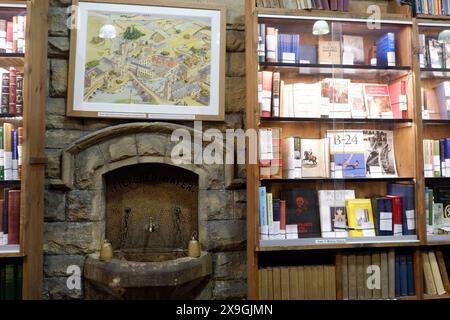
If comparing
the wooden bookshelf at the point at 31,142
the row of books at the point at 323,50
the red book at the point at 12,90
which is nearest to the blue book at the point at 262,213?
the row of books at the point at 323,50

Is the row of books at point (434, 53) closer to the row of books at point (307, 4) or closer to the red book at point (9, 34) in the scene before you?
the row of books at point (307, 4)

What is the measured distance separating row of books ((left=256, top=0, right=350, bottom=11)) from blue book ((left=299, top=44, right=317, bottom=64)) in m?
0.27

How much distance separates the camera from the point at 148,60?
2.56 m

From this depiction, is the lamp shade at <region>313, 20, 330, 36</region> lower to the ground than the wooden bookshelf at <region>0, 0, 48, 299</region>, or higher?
higher

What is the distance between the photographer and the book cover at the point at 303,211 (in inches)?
93.5

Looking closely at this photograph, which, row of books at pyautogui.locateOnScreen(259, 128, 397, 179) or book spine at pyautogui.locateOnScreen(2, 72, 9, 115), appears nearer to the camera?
book spine at pyautogui.locateOnScreen(2, 72, 9, 115)

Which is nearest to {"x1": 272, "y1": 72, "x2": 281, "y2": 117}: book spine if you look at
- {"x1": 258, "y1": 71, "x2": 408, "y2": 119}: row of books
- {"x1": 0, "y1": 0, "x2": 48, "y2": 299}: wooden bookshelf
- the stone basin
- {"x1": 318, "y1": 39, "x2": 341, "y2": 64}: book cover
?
{"x1": 258, "y1": 71, "x2": 408, "y2": 119}: row of books

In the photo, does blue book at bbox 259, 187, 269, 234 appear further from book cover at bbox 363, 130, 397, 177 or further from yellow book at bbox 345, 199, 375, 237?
book cover at bbox 363, 130, 397, 177

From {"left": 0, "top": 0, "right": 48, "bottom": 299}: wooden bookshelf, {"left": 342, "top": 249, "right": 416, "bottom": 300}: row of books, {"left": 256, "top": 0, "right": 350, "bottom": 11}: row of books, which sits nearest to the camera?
{"left": 0, "top": 0, "right": 48, "bottom": 299}: wooden bookshelf

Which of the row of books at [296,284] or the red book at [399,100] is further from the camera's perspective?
the red book at [399,100]

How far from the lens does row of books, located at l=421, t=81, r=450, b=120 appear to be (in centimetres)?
254

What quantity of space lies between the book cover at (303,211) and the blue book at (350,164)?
0.27 metres
